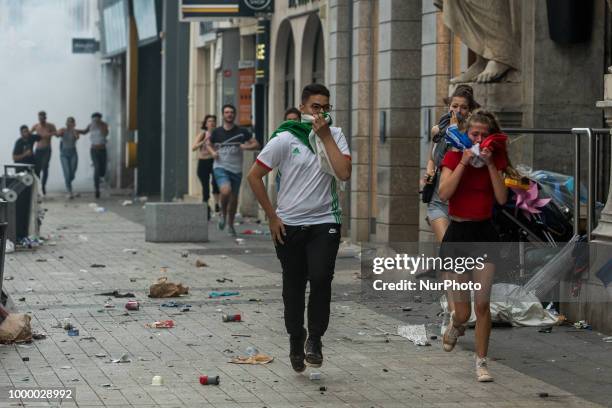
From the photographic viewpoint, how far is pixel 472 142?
32.9 ft

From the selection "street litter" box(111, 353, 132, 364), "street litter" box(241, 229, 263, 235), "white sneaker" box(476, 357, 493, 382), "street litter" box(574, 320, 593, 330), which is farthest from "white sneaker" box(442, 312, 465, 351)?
"street litter" box(241, 229, 263, 235)

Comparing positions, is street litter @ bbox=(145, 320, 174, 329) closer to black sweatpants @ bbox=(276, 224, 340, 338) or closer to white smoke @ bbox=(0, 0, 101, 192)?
black sweatpants @ bbox=(276, 224, 340, 338)

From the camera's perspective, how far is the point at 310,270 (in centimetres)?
1012

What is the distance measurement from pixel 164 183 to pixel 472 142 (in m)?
17.2

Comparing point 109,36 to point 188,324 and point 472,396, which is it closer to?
point 188,324

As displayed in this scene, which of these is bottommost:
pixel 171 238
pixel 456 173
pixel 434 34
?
pixel 171 238

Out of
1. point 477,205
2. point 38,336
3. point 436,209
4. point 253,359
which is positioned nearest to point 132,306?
point 38,336

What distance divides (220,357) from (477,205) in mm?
2012

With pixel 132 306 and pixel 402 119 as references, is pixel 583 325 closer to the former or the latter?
pixel 132 306

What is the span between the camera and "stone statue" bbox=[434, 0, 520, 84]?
15.8 metres

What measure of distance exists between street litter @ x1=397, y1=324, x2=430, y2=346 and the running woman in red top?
1.22 m

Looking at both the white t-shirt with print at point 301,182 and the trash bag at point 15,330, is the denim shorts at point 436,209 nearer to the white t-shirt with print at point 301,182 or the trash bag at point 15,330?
the white t-shirt with print at point 301,182

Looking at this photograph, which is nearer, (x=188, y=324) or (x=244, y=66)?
(x=188, y=324)

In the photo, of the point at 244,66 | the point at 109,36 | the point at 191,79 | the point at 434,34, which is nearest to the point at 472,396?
the point at 434,34
